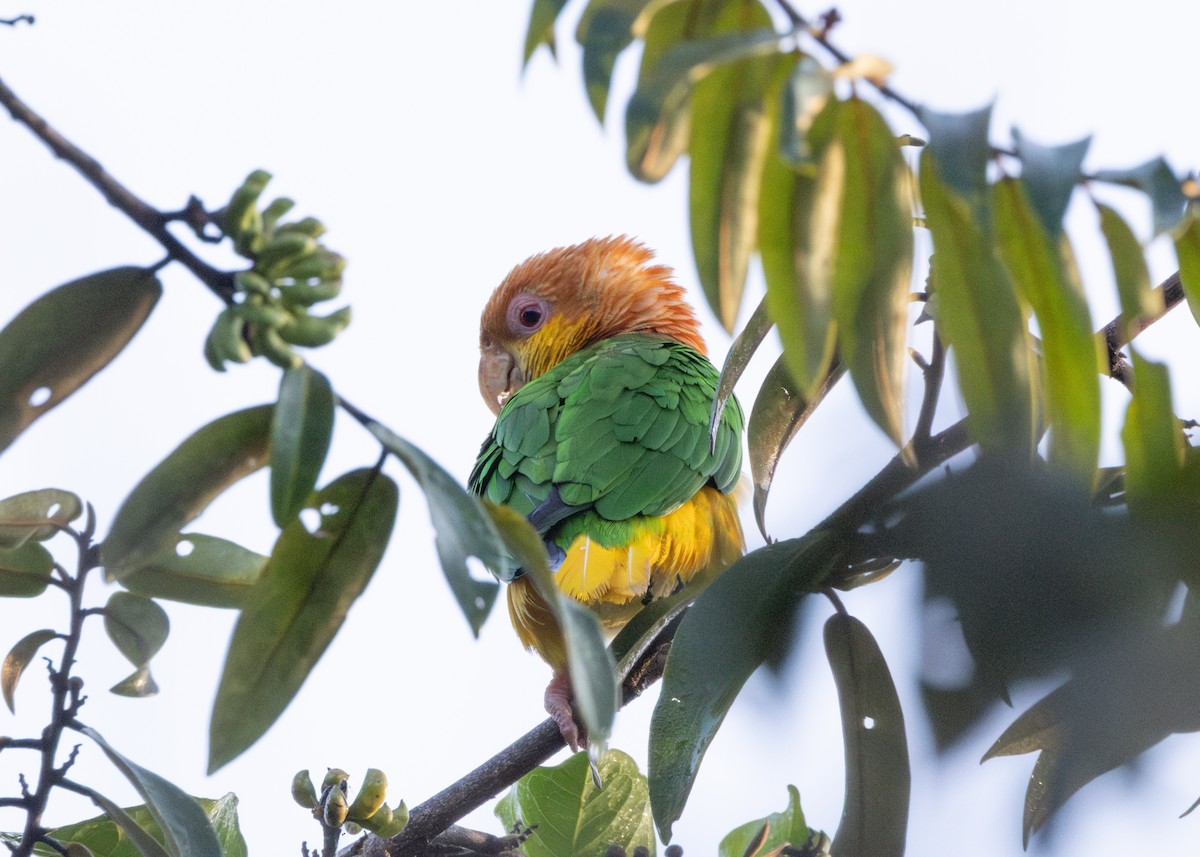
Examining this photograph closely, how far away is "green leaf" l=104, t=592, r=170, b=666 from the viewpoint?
4.78ft

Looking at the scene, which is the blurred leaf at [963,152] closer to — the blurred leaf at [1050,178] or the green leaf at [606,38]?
the blurred leaf at [1050,178]

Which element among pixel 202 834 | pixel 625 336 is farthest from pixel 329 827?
pixel 625 336

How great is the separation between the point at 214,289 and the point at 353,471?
18 cm

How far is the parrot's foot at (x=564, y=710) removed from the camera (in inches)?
79.1

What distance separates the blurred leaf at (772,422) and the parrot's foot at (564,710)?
2.01ft

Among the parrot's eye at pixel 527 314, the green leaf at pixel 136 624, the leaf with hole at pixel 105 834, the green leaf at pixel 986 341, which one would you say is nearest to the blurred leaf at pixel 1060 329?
the green leaf at pixel 986 341

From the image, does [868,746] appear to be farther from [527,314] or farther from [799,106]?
[527,314]

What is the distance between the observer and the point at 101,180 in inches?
28.5

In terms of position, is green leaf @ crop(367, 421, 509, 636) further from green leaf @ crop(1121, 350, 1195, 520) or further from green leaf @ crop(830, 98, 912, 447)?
green leaf @ crop(1121, 350, 1195, 520)

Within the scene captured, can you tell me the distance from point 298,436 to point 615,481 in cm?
177

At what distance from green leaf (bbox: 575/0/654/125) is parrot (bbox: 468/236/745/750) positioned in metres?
1.35

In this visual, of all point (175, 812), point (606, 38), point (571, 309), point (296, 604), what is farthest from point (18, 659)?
point (571, 309)

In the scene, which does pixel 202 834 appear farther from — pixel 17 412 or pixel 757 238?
pixel 757 238

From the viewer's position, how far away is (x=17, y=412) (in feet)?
2.92
